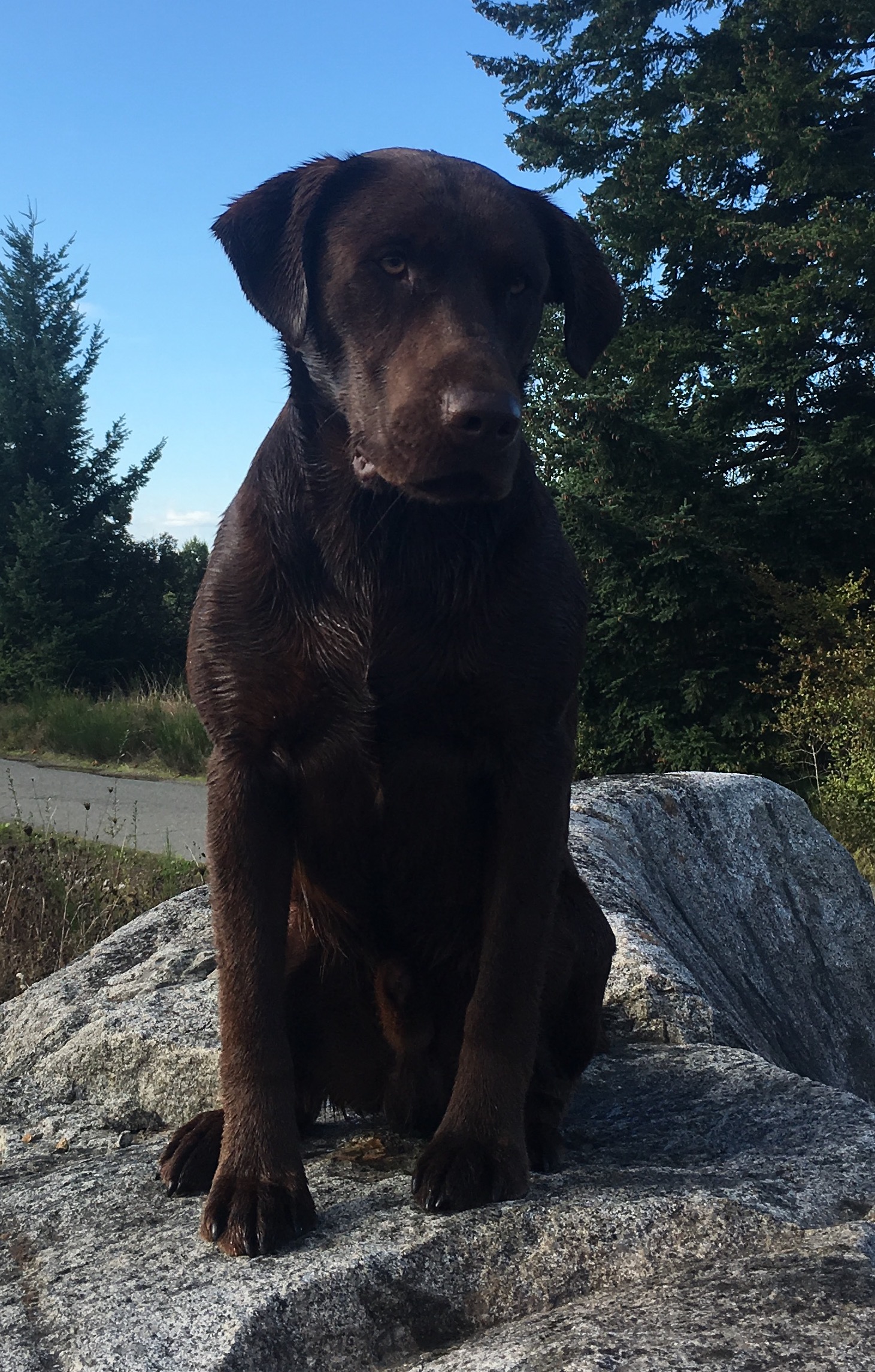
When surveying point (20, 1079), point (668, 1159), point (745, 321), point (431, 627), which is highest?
point (745, 321)

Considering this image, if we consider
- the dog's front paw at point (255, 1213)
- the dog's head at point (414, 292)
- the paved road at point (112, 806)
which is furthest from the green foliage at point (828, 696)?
the dog's front paw at point (255, 1213)

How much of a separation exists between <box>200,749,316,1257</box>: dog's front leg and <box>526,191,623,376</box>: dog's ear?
1191 mm

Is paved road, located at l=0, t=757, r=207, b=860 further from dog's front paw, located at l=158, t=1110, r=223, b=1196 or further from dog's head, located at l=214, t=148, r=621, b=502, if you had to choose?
dog's head, located at l=214, t=148, r=621, b=502

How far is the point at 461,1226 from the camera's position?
2006mm

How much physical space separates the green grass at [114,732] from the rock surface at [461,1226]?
39.8ft

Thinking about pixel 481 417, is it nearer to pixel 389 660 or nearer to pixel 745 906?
pixel 389 660

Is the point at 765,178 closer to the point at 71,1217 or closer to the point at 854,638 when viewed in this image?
the point at 854,638

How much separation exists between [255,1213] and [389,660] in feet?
3.33

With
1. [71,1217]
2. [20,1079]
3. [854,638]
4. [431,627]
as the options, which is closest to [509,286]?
[431,627]

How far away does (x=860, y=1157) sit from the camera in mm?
2311

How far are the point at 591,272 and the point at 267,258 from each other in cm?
72

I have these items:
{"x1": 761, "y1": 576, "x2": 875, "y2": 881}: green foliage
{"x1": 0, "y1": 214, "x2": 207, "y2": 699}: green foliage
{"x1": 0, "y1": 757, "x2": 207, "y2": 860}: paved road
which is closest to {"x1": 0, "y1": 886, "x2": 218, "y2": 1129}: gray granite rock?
{"x1": 0, "y1": 757, "x2": 207, "y2": 860}: paved road

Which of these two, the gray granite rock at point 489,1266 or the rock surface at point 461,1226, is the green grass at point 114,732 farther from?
the gray granite rock at point 489,1266

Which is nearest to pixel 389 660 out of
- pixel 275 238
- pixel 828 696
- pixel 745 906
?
pixel 275 238
